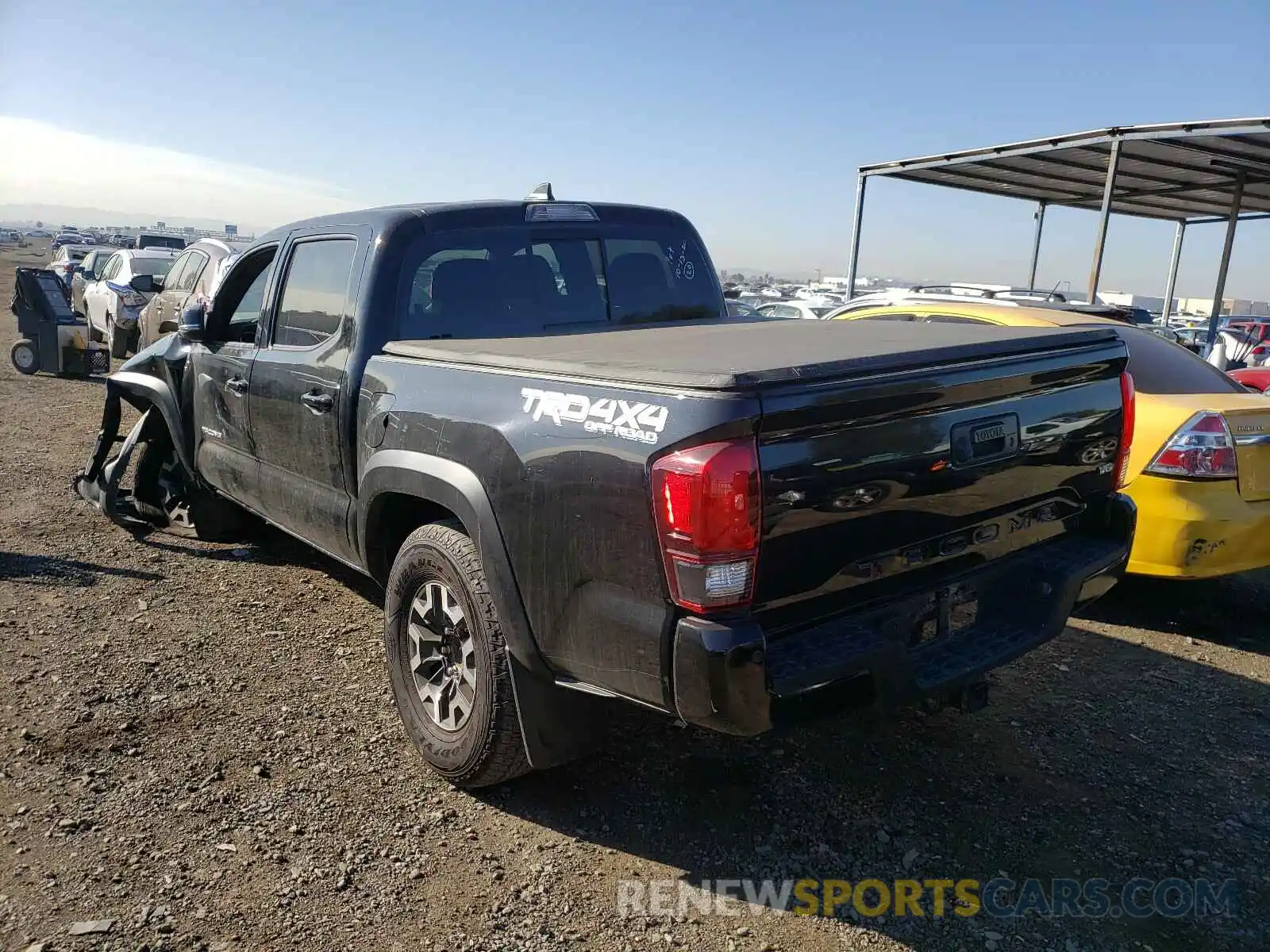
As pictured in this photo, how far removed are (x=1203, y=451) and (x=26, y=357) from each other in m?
14.3

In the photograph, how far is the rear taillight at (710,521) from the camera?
2131 millimetres

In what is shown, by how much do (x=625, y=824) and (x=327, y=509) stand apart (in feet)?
5.94

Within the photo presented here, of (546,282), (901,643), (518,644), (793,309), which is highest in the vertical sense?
(546,282)

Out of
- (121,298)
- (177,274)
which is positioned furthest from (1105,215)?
(121,298)

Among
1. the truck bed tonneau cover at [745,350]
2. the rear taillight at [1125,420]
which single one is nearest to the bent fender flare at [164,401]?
the truck bed tonneau cover at [745,350]

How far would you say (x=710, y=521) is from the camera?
214 cm

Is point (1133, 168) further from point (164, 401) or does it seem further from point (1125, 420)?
point (164, 401)

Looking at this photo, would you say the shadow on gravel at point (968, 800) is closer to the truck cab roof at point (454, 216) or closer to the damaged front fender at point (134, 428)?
the truck cab roof at point (454, 216)

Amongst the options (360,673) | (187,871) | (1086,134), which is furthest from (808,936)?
(1086,134)

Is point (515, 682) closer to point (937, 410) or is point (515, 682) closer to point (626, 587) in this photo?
point (626, 587)

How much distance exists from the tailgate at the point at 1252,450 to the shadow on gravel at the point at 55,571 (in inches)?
224

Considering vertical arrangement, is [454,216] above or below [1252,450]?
above

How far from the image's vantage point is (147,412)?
584 centimetres

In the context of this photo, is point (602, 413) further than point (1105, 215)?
No
